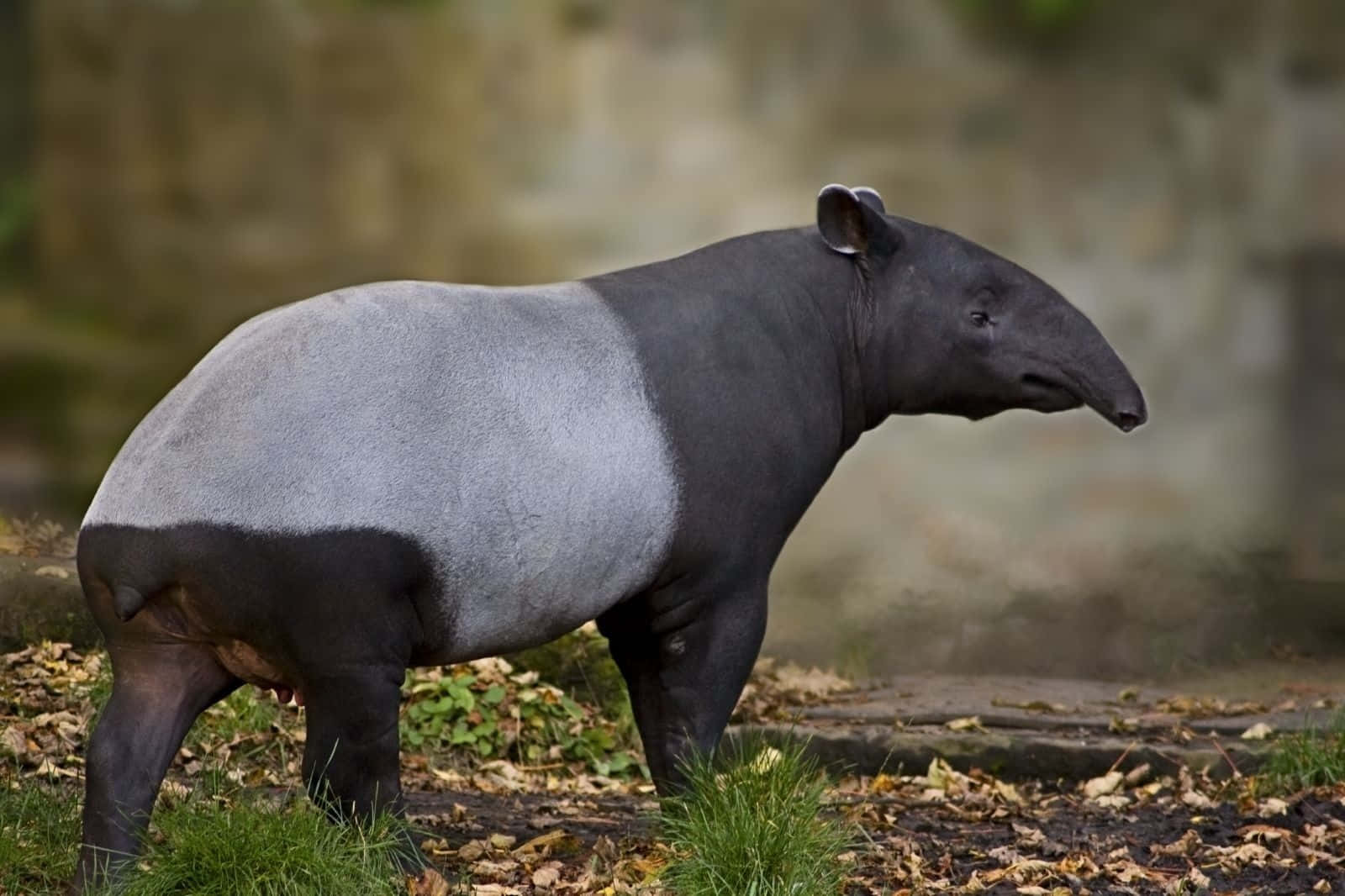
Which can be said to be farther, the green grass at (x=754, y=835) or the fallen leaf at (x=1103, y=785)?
the fallen leaf at (x=1103, y=785)

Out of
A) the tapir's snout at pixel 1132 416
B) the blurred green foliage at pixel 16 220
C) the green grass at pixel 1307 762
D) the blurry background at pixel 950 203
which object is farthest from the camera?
the blurry background at pixel 950 203

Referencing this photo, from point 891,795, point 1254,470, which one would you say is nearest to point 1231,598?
point 1254,470

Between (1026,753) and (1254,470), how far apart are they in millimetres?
3031

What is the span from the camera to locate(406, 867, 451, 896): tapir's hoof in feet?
15.0

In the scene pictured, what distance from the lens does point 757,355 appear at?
525 centimetres

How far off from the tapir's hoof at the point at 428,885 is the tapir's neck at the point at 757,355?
1.35 metres

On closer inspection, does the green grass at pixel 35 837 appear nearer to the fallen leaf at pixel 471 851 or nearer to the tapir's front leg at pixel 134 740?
the tapir's front leg at pixel 134 740

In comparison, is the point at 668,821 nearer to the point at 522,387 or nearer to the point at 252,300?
the point at 522,387

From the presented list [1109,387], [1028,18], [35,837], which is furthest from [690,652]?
[1028,18]

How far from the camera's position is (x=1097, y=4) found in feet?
30.9

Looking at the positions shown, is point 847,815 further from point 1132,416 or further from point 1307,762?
point 1307,762

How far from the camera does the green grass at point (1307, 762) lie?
6.41 m

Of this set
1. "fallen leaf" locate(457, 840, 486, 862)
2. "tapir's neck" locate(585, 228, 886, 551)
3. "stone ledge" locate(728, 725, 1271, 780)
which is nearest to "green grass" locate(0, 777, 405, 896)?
"fallen leaf" locate(457, 840, 486, 862)

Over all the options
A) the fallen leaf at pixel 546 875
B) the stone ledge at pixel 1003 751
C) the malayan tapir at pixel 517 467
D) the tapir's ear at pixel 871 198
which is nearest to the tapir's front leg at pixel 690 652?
the malayan tapir at pixel 517 467
